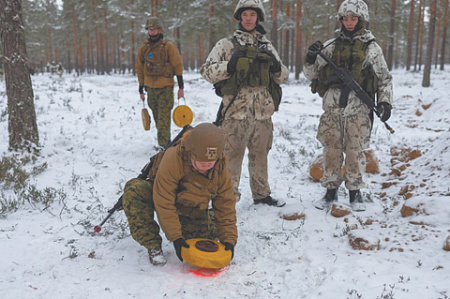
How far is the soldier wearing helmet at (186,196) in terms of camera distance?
273 centimetres

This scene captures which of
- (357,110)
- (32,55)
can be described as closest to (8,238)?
(357,110)

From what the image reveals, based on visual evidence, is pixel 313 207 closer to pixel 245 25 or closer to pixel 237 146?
pixel 237 146

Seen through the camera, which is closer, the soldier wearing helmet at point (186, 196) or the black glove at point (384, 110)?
the soldier wearing helmet at point (186, 196)

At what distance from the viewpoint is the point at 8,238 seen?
334cm

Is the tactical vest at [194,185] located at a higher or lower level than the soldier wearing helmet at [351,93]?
lower

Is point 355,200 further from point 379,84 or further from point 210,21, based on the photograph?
point 210,21

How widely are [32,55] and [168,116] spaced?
133 feet

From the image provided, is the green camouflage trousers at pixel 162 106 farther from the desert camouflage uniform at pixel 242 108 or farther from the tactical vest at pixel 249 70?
the tactical vest at pixel 249 70

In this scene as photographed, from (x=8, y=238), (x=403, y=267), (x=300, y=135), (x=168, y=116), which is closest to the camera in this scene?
(x=403, y=267)

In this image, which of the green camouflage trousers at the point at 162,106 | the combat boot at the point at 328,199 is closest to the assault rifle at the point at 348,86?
the combat boot at the point at 328,199

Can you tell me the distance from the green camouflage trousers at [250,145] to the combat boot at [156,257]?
144 centimetres

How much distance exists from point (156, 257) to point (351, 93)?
2.93 meters

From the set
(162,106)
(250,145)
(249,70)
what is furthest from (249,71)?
(162,106)

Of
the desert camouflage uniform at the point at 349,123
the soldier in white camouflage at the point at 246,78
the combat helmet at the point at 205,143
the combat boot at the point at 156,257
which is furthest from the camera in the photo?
the desert camouflage uniform at the point at 349,123
